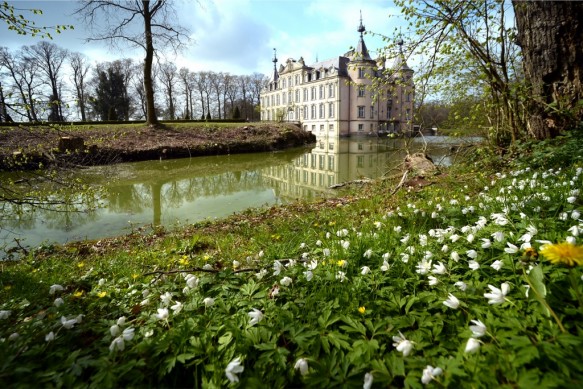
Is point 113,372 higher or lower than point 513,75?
lower

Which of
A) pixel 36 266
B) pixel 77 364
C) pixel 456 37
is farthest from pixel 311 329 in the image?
pixel 456 37

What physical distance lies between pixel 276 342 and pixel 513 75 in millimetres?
9786

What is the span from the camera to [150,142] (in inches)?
715

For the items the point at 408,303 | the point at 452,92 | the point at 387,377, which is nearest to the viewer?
the point at 387,377

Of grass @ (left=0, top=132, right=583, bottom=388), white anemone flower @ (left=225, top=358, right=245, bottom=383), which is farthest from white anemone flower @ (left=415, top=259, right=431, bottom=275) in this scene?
white anemone flower @ (left=225, top=358, right=245, bottom=383)

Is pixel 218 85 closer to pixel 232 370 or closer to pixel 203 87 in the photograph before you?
pixel 203 87

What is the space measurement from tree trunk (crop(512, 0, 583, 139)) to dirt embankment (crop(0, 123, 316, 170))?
13.2 metres

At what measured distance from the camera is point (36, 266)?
4.28m

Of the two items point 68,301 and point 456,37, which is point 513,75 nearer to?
point 456,37

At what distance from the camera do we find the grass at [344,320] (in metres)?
1.30

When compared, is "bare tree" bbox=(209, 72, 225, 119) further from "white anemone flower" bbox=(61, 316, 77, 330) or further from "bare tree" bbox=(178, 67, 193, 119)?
"white anemone flower" bbox=(61, 316, 77, 330)

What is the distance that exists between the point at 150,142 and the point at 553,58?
60.8 ft

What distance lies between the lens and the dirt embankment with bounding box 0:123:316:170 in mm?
12703

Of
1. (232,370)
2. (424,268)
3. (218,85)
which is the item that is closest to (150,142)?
(424,268)
